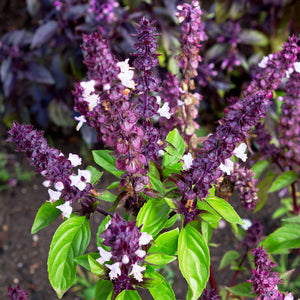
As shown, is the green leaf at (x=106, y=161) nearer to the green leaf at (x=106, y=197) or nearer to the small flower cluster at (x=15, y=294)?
the green leaf at (x=106, y=197)

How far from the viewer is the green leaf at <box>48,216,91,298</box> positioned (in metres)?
0.92

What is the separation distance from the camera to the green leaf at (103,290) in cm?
93

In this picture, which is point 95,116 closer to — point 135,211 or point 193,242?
point 135,211

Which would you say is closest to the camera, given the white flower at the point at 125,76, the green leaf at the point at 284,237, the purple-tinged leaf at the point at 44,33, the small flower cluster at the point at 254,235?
the white flower at the point at 125,76

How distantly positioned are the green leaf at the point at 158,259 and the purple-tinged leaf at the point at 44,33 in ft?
5.61

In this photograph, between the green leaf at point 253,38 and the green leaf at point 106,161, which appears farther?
the green leaf at point 253,38

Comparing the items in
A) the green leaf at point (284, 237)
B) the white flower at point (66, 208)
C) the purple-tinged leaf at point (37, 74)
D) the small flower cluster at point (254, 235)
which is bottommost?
the purple-tinged leaf at point (37, 74)

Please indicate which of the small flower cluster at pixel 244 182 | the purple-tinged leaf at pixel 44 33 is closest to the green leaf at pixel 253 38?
the purple-tinged leaf at pixel 44 33

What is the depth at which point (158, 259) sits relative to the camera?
2.90ft

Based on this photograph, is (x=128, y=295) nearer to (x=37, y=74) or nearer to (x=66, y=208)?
(x=66, y=208)

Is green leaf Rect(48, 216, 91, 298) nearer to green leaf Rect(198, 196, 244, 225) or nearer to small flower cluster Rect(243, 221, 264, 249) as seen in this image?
green leaf Rect(198, 196, 244, 225)

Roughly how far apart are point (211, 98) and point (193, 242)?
1912 millimetres

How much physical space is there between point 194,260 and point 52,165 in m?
0.41

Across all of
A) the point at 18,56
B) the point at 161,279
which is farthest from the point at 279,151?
the point at 18,56
